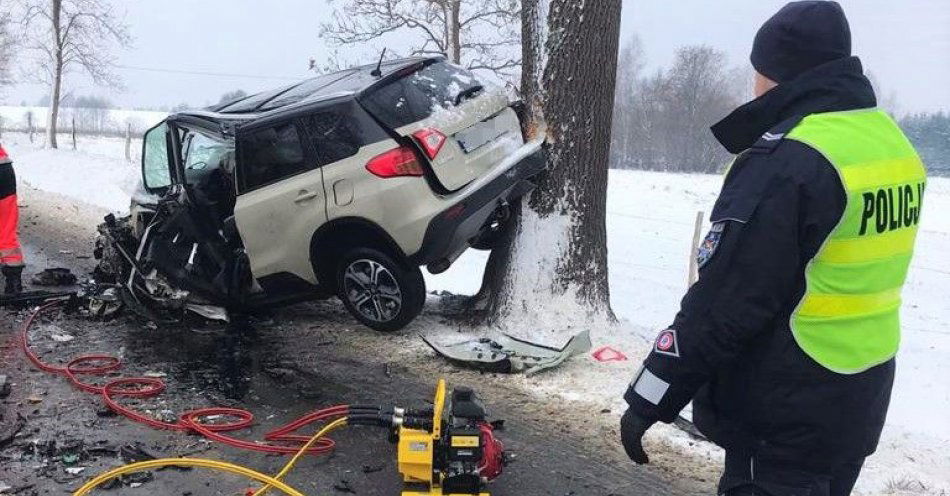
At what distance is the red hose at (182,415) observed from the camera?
4.07 meters

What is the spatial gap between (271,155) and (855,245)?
15.3 feet

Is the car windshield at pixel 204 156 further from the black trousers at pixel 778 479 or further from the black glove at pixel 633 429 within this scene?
the black trousers at pixel 778 479

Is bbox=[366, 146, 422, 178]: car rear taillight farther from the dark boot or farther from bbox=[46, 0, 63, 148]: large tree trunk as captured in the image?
bbox=[46, 0, 63, 148]: large tree trunk

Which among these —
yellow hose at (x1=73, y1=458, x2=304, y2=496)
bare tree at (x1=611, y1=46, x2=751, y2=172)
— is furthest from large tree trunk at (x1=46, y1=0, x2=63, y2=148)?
bare tree at (x1=611, y1=46, x2=751, y2=172)

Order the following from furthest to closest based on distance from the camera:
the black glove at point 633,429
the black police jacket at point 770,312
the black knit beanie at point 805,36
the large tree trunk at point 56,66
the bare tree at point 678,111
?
the bare tree at point 678,111, the large tree trunk at point 56,66, the black glove at point 633,429, the black knit beanie at point 805,36, the black police jacket at point 770,312

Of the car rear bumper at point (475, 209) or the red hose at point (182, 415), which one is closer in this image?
the red hose at point (182, 415)

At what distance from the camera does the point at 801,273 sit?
1874mm

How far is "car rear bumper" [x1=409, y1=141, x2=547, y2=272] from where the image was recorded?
5.29 meters

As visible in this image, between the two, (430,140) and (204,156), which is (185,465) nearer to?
(430,140)

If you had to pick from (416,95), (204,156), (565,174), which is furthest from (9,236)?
(565,174)

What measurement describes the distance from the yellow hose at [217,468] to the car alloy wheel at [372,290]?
1875 millimetres

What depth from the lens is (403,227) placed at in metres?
5.32

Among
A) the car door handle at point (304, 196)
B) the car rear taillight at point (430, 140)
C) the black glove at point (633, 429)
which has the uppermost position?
the car rear taillight at point (430, 140)

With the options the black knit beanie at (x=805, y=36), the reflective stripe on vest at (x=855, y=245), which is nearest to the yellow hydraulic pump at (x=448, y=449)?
the reflective stripe on vest at (x=855, y=245)
